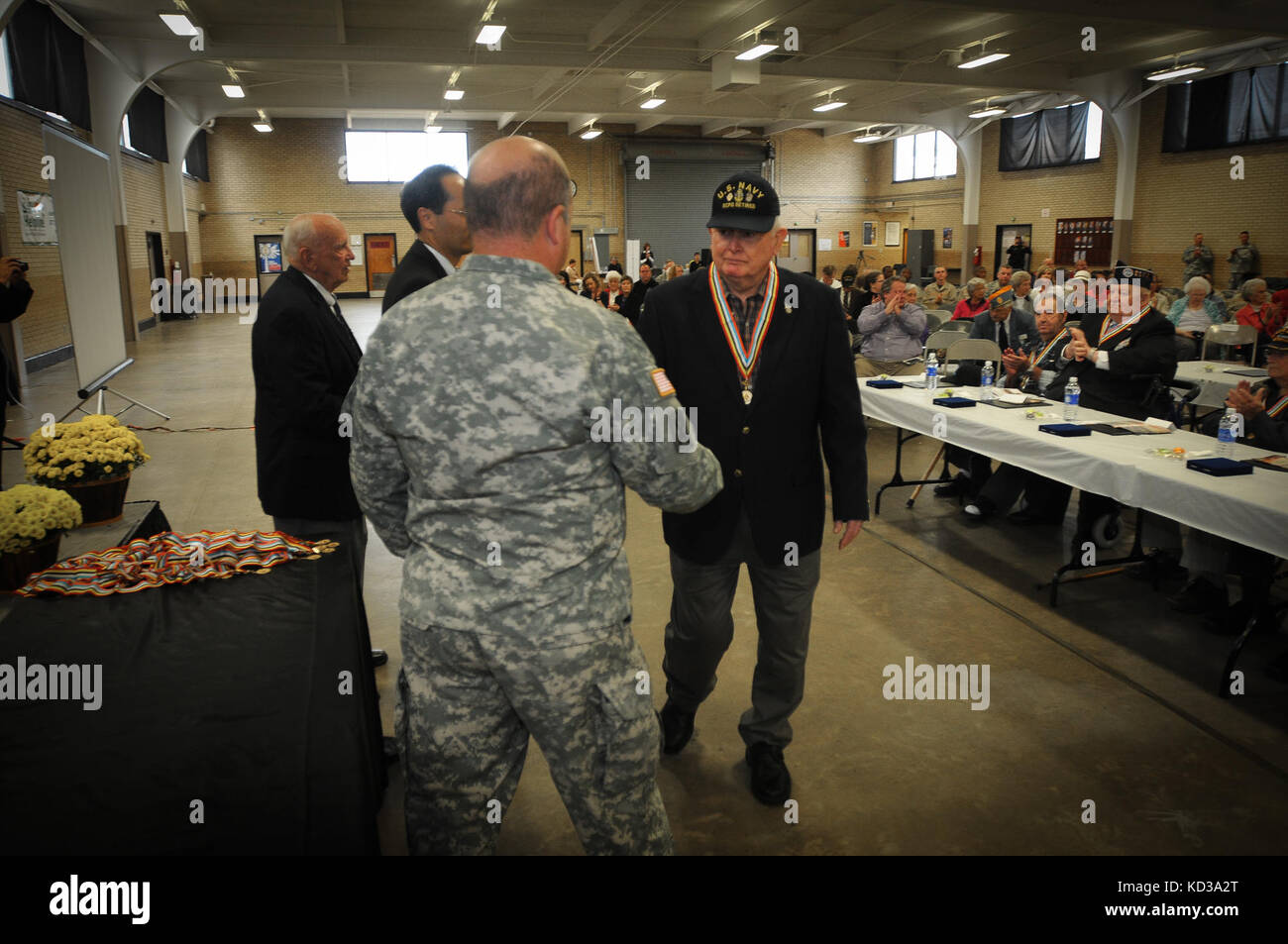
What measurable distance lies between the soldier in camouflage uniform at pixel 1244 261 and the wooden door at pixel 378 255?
20.4 m

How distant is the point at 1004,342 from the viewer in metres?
7.10

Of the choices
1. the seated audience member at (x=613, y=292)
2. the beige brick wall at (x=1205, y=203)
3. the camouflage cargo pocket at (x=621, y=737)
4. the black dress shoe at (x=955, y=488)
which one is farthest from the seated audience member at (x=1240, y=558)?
the beige brick wall at (x=1205, y=203)

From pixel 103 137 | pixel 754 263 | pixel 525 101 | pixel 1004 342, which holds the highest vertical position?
pixel 525 101

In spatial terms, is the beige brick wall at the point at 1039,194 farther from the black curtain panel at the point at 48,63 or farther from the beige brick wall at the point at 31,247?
the beige brick wall at the point at 31,247

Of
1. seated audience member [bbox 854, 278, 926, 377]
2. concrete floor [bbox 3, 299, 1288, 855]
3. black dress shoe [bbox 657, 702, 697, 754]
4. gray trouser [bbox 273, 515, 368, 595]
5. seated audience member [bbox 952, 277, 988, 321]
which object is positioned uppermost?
seated audience member [bbox 952, 277, 988, 321]

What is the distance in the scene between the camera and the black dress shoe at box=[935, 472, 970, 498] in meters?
5.93

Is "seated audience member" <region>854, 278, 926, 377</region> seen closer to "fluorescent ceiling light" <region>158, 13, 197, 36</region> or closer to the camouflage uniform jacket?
the camouflage uniform jacket

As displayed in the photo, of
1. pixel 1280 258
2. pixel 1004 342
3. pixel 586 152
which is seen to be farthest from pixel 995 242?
pixel 1004 342

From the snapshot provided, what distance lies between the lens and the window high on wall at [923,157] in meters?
24.6

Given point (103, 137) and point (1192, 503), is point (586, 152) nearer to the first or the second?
point (103, 137)

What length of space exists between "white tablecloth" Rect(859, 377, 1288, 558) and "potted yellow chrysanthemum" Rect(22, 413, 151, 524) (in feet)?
13.1

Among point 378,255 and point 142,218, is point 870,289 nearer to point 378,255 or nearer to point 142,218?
point 142,218

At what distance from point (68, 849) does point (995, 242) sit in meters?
24.2

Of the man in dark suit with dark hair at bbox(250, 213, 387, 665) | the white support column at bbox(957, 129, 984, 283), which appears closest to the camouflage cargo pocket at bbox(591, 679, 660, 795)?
the man in dark suit with dark hair at bbox(250, 213, 387, 665)
